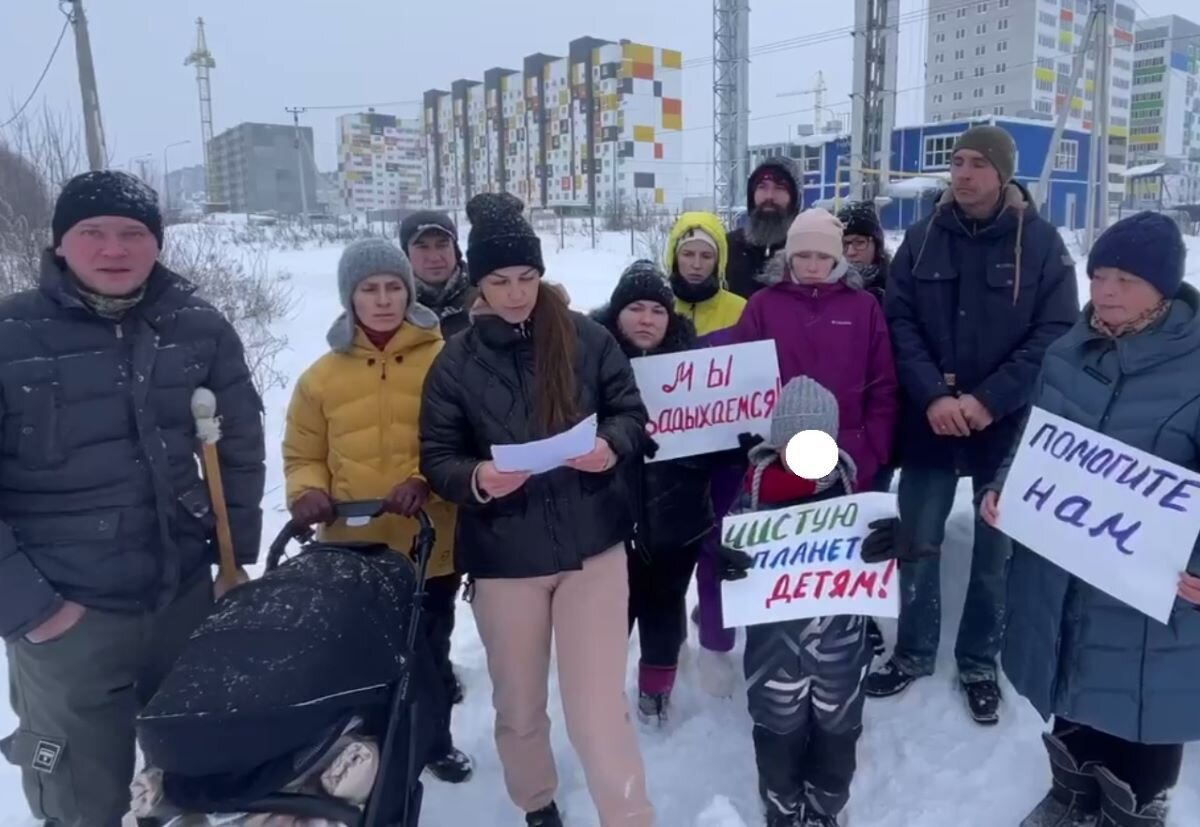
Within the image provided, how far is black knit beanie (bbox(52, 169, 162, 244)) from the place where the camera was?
8.18 ft

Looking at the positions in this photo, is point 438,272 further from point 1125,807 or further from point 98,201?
point 1125,807

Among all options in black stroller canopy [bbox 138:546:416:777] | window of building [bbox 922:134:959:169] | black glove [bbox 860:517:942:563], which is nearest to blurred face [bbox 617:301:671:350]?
black glove [bbox 860:517:942:563]

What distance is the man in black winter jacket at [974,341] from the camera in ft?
11.1

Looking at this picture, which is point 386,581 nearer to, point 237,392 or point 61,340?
point 237,392

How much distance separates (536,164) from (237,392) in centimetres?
8684

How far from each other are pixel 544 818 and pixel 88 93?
37.5ft

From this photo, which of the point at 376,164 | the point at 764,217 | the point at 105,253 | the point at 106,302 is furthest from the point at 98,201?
the point at 376,164

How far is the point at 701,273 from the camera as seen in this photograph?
12.7ft

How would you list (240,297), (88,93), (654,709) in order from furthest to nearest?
(240,297)
(88,93)
(654,709)

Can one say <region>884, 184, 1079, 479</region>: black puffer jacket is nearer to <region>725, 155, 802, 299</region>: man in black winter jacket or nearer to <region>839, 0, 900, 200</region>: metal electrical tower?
<region>725, 155, 802, 299</region>: man in black winter jacket

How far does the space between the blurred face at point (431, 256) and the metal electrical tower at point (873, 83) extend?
1768cm

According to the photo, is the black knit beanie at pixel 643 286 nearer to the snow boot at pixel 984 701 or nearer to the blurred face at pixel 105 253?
Answer: the blurred face at pixel 105 253

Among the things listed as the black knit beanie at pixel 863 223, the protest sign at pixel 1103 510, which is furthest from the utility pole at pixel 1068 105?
the protest sign at pixel 1103 510

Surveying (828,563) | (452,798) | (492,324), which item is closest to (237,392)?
(492,324)
